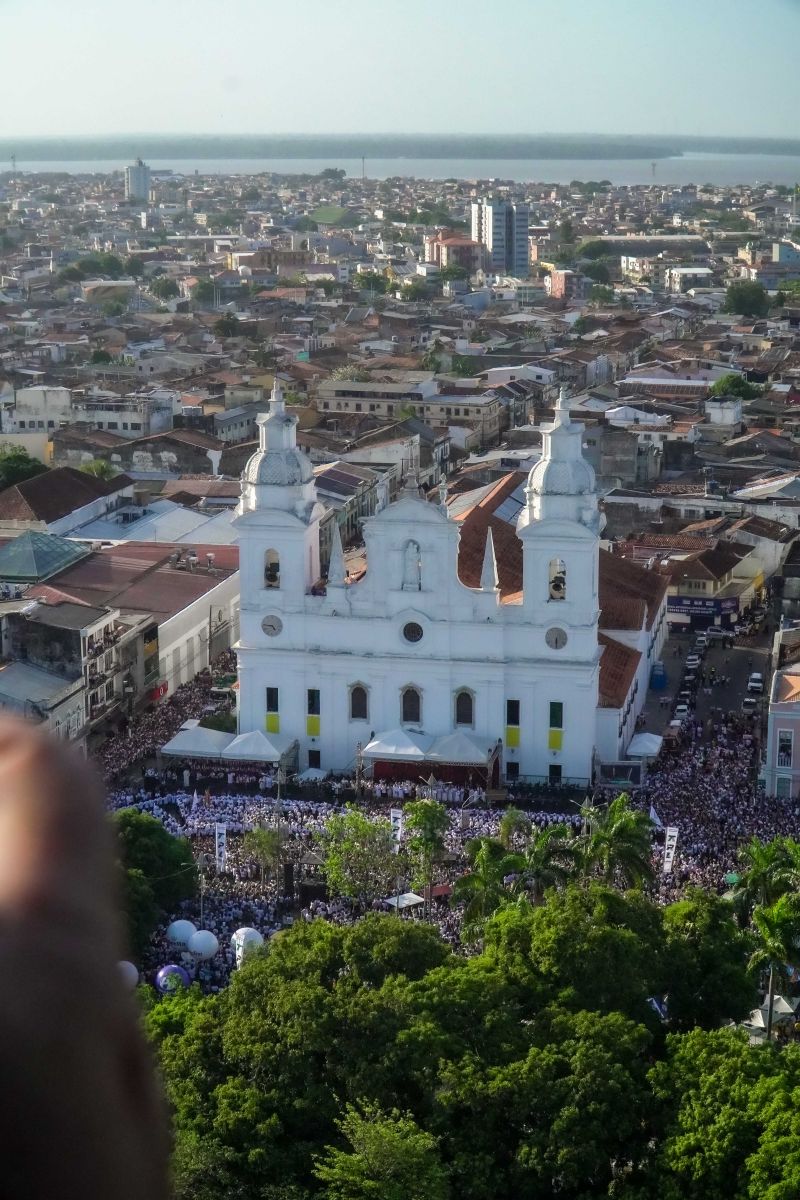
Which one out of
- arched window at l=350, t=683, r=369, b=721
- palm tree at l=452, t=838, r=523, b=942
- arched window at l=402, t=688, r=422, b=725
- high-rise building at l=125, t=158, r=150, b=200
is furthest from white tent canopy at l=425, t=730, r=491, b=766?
high-rise building at l=125, t=158, r=150, b=200

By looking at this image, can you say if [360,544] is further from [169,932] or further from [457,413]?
[169,932]

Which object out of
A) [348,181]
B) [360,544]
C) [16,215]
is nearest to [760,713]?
[360,544]

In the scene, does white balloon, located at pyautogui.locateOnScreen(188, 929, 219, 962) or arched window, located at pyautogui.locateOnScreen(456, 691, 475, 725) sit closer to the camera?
white balloon, located at pyautogui.locateOnScreen(188, 929, 219, 962)

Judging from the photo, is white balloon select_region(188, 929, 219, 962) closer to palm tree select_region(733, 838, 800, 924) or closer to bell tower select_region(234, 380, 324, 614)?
palm tree select_region(733, 838, 800, 924)

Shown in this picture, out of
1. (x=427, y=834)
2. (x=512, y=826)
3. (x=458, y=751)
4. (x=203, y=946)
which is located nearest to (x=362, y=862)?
(x=427, y=834)

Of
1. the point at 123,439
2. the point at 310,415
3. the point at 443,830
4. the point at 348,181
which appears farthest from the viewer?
the point at 348,181

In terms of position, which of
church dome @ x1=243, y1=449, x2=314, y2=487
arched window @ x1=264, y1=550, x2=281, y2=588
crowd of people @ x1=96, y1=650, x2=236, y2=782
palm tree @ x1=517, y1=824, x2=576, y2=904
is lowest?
crowd of people @ x1=96, y1=650, x2=236, y2=782

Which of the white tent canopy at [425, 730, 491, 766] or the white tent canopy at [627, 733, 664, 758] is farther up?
the white tent canopy at [425, 730, 491, 766]
